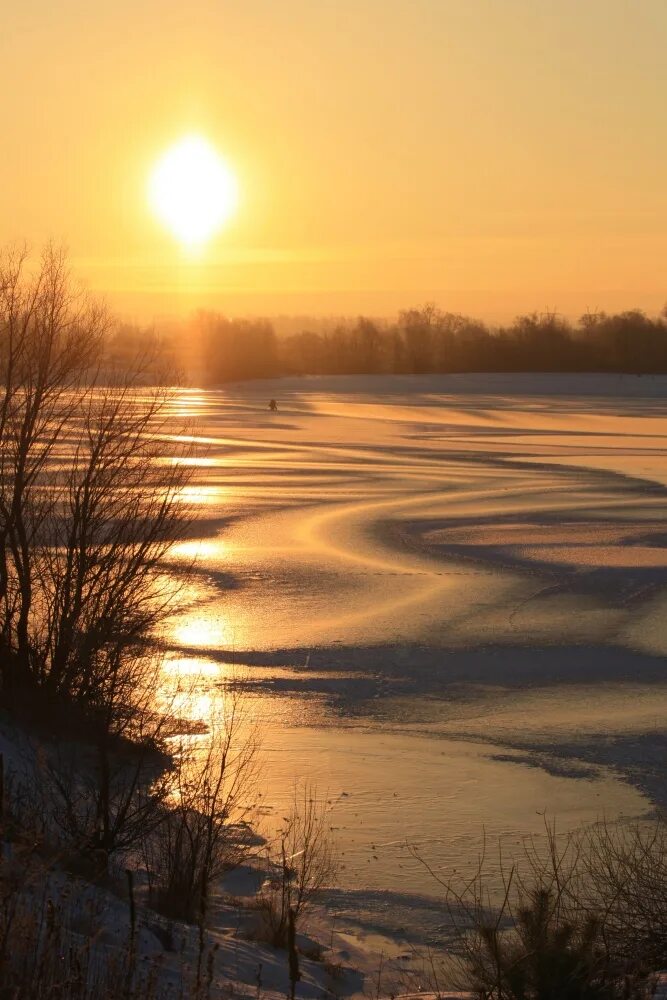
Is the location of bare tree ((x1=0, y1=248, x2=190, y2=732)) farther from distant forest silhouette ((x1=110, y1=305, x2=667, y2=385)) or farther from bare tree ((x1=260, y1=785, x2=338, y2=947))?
distant forest silhouette ((x1=110, y1=305, x2=667, y2=385))

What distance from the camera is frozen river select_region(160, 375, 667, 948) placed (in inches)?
358

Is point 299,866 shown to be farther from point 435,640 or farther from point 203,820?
point 435,640

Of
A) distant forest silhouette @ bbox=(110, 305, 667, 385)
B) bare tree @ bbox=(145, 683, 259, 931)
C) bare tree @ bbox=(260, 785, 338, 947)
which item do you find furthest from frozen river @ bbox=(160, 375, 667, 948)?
Result: distant forest silhouette @ bbox=(110, 305, 667, 385)

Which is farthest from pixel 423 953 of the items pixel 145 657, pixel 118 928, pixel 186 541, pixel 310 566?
pixel 186 541

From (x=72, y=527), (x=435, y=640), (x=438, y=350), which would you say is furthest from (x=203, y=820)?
(x=438, y=350)

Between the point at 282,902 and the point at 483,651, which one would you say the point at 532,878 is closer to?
the point at 282,902

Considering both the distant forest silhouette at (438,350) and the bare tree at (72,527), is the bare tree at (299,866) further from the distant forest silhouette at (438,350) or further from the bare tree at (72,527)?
the distant forest silhouette at (438,350)

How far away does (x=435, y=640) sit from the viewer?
13.8 meters

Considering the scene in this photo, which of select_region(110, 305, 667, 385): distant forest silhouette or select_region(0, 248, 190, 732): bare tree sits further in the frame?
select_region(110, 305, 667, 385): distant forest silhouette

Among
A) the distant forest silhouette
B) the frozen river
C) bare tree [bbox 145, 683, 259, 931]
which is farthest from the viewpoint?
the distant forest silhouette

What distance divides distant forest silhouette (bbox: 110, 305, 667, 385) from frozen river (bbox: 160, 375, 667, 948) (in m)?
64.8

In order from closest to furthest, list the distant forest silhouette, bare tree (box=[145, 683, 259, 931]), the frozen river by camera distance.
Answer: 1. bare tree (box=[145, 683, 259, 931])
2. the frozen river
3. the distant forest silhouette

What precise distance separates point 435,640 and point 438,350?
96469 millimetres

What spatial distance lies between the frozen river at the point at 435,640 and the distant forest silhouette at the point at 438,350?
6482 cm
